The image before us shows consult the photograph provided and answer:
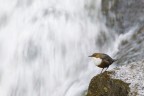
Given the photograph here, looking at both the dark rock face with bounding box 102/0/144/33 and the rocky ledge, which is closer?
the rocky ledge

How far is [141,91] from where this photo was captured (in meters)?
6.25

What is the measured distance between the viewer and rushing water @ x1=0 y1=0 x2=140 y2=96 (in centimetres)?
924

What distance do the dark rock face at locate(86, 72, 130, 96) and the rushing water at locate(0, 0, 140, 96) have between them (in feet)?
7.03

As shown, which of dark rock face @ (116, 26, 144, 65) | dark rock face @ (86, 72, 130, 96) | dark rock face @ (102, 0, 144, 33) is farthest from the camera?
dark rock face @ (102, 0, 144, 33)

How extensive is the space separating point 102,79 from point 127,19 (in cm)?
401

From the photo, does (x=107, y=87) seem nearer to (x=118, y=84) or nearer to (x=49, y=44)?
(x=118, y=84)

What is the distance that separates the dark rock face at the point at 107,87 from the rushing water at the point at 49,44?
2143 mm

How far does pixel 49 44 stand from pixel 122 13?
6.52 ft

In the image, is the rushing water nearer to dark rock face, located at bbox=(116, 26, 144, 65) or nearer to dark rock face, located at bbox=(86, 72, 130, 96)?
dark rock face, located at bbox=(116, 26, 144, 65)

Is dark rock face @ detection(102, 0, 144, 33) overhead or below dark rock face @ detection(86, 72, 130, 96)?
overhead

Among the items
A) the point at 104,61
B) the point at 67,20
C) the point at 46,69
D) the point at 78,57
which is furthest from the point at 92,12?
the point at 104,61

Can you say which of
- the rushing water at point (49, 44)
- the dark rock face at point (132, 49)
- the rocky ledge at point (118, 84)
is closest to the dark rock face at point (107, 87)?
the rocky ledge at point (118, 84)

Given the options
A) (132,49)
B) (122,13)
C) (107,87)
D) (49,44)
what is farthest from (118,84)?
(122,13)

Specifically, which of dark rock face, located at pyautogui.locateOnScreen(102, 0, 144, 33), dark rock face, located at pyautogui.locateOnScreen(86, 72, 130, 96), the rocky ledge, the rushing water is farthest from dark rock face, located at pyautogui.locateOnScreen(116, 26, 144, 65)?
dark rock face, located at pyautogui.locateOnScreen(86, 72, 130, 96)
